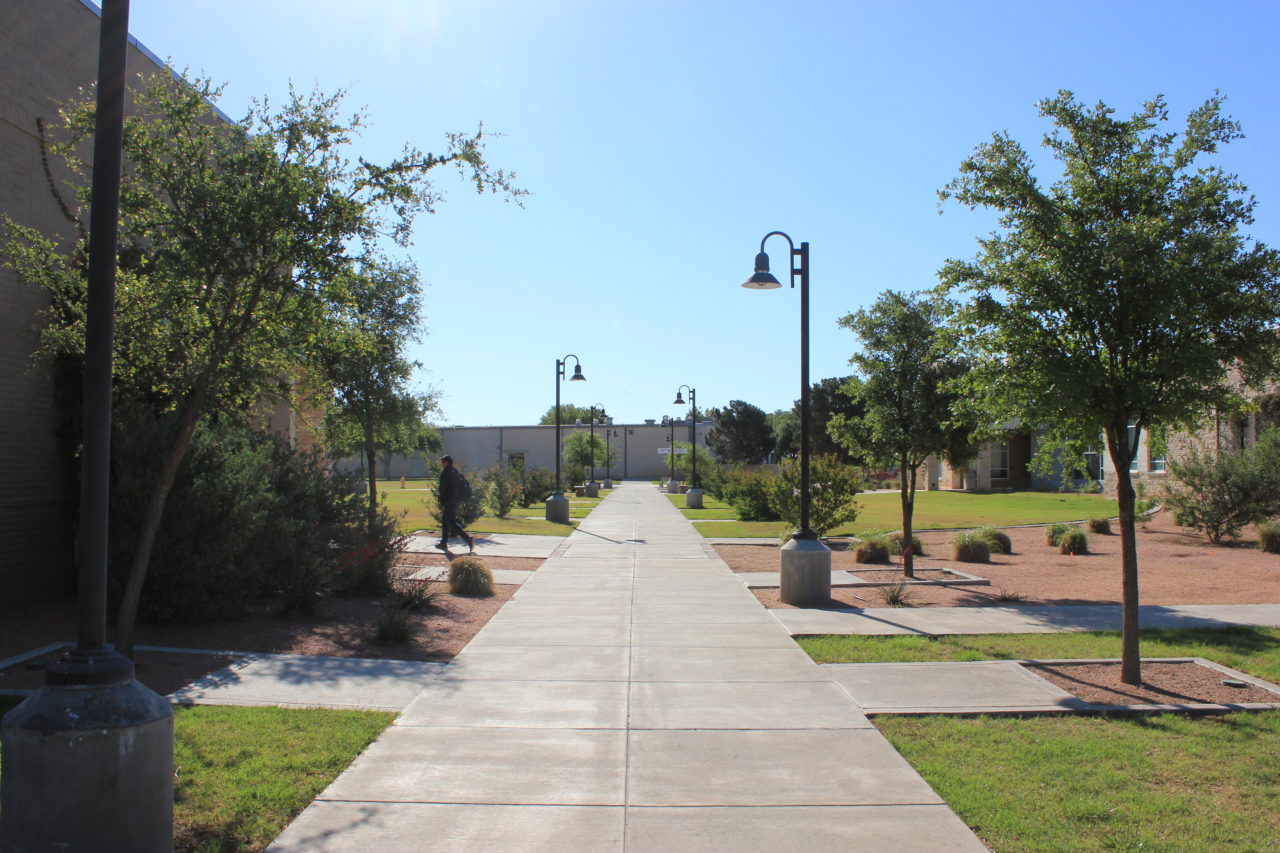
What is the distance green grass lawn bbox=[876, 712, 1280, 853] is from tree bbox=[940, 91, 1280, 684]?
5.22 feet

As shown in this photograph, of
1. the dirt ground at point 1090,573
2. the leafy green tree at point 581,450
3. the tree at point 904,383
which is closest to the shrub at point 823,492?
the dirt ground at point 1090,573

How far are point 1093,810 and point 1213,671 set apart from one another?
421cm

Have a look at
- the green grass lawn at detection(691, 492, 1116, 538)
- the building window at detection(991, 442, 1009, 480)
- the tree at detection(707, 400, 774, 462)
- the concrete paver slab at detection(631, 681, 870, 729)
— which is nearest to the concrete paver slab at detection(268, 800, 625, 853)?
the concrete paver slab at detection(631, 681, 870, 729)

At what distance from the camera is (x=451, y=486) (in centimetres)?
1734

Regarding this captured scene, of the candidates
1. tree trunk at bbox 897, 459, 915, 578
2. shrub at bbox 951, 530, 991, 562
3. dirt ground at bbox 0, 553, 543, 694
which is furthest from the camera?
shrub at bbox 951, 530, 991, 562

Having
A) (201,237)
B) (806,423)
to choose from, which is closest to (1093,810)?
(201,237)

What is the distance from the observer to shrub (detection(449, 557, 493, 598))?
12.4 m

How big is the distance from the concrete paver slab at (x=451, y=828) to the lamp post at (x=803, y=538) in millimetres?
7466

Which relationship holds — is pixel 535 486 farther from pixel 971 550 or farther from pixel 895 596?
pixel 895 596

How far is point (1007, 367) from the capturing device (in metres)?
7.93

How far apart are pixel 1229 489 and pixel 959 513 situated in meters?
13.5

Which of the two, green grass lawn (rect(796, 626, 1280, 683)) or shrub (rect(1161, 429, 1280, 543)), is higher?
shrub (rect(1161, 429, 1280, 543))

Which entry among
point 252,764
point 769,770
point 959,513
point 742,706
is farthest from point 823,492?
point 252,764

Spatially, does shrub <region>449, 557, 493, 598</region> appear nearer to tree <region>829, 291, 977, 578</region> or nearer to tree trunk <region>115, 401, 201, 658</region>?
tree trunk <region>115, 401, 201, 658</region>
